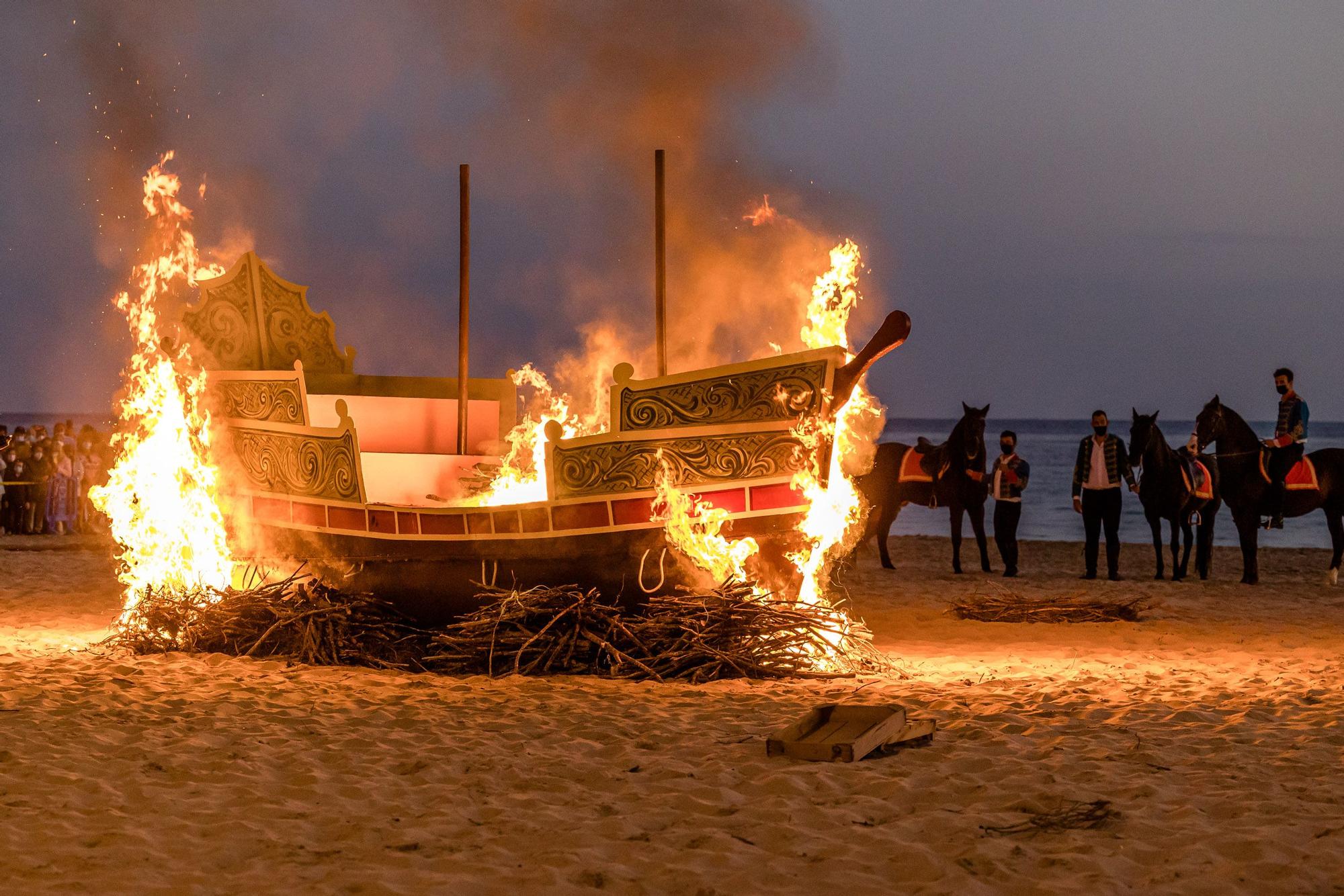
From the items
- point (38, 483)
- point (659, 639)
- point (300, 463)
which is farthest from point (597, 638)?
point (38, 483)

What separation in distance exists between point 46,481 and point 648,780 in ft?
62.6

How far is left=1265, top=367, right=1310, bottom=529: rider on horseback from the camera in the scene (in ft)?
47.3

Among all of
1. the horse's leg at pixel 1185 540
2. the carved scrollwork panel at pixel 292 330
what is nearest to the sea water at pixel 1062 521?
the horse's leg at pixel 1185 540

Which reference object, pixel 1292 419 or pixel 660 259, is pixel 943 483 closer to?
pixel 1292 419

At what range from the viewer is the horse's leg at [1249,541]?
15135mm

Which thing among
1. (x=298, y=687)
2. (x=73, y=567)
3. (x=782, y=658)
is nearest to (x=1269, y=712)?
(x=782, y=658)

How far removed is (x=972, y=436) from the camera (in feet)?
51.9

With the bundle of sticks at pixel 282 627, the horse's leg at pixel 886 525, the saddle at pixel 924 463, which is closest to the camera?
the bundle of sticks at pixel 282 627

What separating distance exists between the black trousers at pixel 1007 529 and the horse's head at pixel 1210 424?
87.3 inches

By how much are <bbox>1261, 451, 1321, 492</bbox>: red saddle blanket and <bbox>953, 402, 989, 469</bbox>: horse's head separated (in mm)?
3177

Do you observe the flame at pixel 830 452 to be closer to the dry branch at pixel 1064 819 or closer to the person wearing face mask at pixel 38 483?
the dry branch at pixel 1064 819

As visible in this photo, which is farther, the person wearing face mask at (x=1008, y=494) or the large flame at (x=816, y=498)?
the person wearing face mask at (x=1008, y=494)

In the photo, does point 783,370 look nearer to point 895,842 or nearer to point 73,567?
point 895,842

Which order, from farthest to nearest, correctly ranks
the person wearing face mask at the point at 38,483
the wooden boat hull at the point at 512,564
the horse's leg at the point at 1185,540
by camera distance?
the person wearing face mask at the point at 38,483, the horse's leg at the point at 1185,540, the wooden boat hull at the point at 512,564
